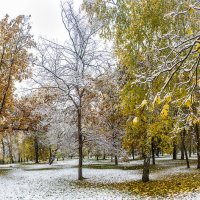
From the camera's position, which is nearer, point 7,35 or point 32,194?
point 32,194

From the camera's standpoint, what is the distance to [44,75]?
69.6 feet

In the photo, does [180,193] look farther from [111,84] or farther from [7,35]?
[7,35]

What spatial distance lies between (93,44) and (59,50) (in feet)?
7.94

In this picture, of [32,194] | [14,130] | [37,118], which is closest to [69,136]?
[37,118]

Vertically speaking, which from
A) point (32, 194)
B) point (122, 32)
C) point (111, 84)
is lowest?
point (32, 194)

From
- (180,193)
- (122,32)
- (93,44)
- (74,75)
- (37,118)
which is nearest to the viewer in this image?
(180,193)

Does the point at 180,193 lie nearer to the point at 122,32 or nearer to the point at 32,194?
the point at 32,194

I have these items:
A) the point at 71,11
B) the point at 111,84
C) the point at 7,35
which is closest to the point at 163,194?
the point at 111,84

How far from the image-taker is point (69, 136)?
886 inches

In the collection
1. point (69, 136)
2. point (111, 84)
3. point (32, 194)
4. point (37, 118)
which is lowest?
point (32, 194)

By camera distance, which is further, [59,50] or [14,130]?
[14,130]

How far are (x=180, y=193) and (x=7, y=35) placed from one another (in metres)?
16.1

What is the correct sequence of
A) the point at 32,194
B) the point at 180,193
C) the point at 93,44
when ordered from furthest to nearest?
the point at 93,44 < the point at 32,194 < the point at 180,193

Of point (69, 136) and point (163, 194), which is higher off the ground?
point (69, 136)
